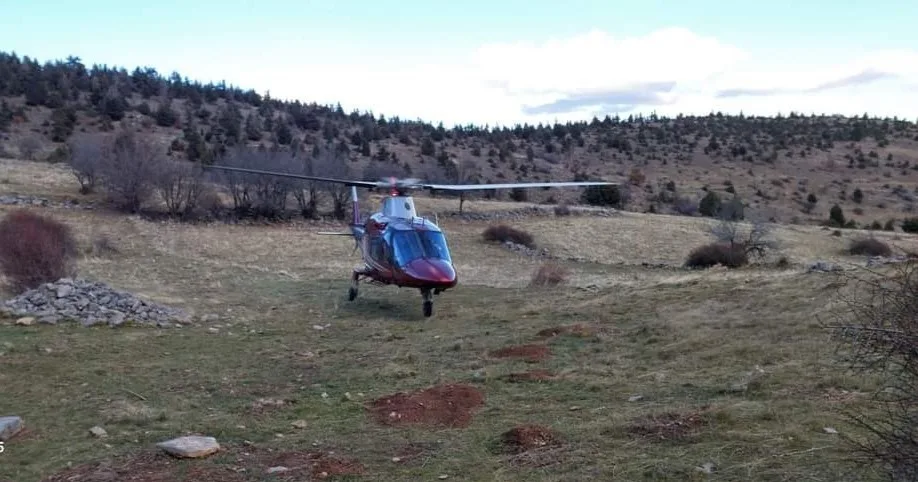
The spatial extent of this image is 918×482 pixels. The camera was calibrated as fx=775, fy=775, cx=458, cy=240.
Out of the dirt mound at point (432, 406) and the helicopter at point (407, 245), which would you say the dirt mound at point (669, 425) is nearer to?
the dirt mound at point (432, 406)

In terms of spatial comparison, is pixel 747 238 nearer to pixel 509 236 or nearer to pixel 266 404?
pixel 509 236

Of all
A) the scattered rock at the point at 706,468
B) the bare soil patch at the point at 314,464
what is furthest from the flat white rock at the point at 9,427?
the scattered rock at the point at 706,468

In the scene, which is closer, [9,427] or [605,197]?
[9,427]

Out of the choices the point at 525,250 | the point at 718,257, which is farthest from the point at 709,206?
the point at 718,257

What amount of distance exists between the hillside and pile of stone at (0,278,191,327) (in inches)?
1080

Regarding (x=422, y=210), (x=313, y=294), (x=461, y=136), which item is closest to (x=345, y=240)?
(x=422, y=210)

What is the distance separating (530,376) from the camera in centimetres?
1005

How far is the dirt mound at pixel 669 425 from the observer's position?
6.91 metres

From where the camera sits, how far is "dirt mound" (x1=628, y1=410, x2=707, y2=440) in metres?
6.91

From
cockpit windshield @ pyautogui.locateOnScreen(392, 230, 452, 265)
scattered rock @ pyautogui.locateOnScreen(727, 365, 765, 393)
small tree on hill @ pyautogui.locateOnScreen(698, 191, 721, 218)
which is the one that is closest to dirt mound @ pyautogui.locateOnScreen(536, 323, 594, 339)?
cockpit windshield @ pyautogui.locateOnScreen(392, 230, 452, 265)

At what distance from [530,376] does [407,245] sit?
726 cm

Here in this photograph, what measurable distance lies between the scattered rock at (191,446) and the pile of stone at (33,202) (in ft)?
100

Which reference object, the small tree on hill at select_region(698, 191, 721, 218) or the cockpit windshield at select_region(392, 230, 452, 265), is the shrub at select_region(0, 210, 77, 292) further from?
the small tree on hill at select_region(698, 191, 721, 218)

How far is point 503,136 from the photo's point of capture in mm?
79750
